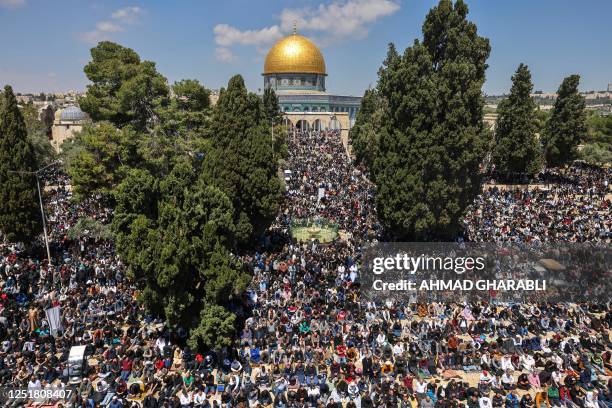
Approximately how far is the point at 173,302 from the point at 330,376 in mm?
4673

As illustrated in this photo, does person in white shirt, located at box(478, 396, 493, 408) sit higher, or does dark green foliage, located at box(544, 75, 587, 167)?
dark green foliage, located at box(544, 75, 587, 167)

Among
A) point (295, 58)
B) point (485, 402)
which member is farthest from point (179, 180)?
point (295, 58)

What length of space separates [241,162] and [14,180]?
995cm

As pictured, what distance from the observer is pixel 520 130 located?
112 feet

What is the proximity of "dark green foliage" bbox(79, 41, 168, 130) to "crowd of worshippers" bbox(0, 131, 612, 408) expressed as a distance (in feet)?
23.7

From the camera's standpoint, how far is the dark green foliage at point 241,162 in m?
19.9

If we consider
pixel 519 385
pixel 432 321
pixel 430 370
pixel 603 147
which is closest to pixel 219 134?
pixel 432 321

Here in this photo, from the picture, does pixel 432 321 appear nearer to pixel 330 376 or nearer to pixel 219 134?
pixel 330 376

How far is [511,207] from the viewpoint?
2698cm

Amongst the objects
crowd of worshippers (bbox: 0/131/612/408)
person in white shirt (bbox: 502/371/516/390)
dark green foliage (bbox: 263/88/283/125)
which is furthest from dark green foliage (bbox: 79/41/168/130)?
person in white shirt (bbox: 502/371/516/390)

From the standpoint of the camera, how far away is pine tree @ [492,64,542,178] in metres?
33.9

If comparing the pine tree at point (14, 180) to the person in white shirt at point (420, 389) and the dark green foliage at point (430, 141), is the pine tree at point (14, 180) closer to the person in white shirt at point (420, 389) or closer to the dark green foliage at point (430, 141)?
the dark green foliage at point (430, 141)

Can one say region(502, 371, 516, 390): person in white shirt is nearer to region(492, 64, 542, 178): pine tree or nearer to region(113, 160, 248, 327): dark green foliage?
region(113, 160, 248, 327): dark green foliage

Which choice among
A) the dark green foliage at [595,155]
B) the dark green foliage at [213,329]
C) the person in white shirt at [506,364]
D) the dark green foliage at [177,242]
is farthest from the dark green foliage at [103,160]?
the dark green foliage at [595,155]
